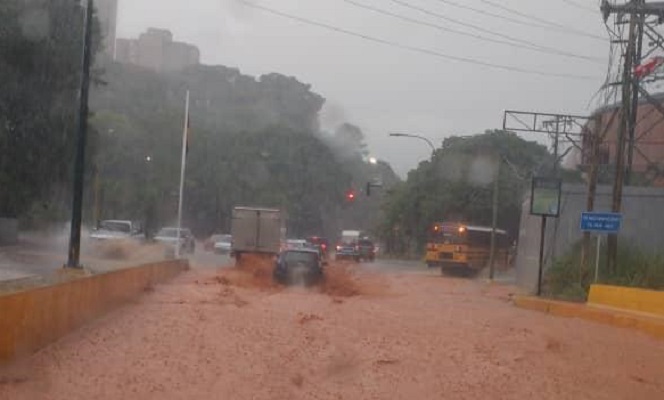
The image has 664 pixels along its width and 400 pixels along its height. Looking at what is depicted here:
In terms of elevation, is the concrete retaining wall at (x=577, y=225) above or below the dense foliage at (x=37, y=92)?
below

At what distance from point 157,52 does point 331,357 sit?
A: 7380cm

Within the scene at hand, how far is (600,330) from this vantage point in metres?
21.0

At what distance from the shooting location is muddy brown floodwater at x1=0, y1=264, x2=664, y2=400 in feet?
38.6

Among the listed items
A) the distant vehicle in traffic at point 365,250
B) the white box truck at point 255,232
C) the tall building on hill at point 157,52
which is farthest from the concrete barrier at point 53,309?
the tall building on hill at point 157,52

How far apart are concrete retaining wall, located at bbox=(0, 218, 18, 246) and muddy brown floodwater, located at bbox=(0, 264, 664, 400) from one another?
16743 millimetres

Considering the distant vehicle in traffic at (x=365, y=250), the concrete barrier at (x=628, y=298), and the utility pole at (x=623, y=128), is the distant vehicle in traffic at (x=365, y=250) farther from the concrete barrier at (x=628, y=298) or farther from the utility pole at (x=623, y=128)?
the concrete barrier at (x=628, y=298)

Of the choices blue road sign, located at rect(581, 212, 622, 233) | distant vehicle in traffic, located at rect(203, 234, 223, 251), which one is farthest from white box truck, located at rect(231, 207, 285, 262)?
blue road sign, located at rect(581, 212, 622, 233)

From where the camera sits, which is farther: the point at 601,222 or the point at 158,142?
the point at 158,142

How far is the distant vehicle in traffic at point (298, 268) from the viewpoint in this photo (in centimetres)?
3416

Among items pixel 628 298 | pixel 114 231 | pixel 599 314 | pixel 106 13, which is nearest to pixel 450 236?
pixel 114 231

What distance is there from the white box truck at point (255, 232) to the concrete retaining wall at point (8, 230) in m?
9.32

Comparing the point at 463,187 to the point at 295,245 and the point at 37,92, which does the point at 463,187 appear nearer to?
the point at 295,245

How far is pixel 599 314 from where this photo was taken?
75.8 feet

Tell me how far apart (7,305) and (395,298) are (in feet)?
63.5
